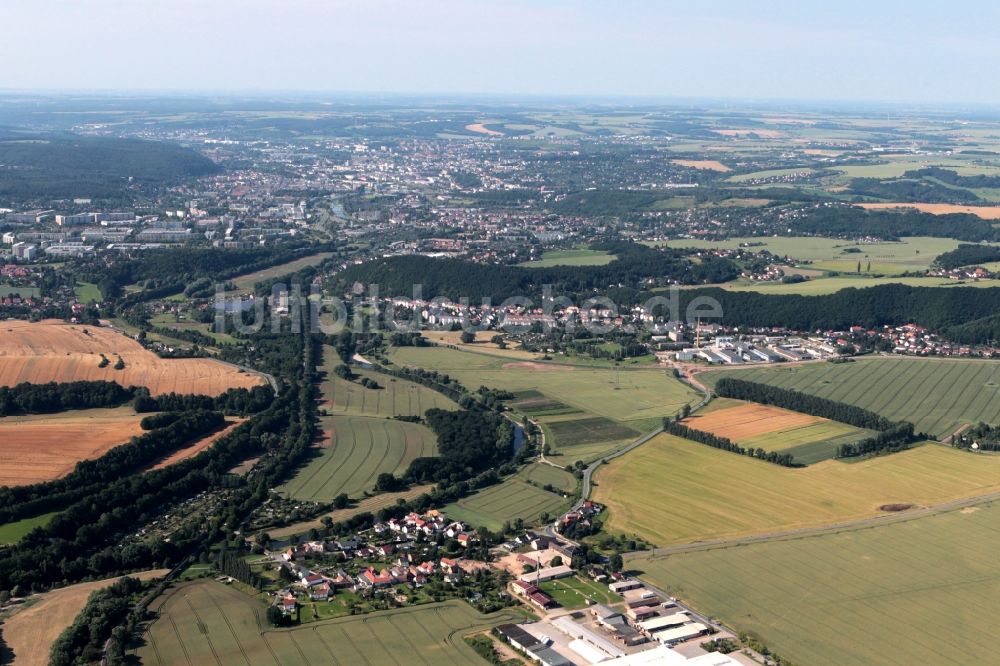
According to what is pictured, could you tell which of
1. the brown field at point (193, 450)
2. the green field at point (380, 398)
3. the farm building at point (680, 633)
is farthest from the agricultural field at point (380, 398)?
the farm building at point (680, 633)

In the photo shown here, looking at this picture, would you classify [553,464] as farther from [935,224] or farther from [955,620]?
[935,224]

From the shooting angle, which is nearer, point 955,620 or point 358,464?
point 955,620

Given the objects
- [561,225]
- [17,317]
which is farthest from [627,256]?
[17,317]

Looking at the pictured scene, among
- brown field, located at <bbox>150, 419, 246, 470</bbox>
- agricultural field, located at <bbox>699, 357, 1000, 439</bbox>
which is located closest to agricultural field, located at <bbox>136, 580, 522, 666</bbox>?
brown field, located at <bbox>150, 419, 246, 470</bbox>

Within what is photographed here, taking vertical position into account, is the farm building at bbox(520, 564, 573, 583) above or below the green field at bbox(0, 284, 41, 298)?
below

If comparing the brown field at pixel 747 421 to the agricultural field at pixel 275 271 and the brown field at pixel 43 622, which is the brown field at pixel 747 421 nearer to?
the brown field at pixel 43 622

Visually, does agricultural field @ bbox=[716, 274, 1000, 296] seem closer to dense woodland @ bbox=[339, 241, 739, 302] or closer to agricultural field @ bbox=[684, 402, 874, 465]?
dense woodland @ bbox=[339, 241, 739, 302]
